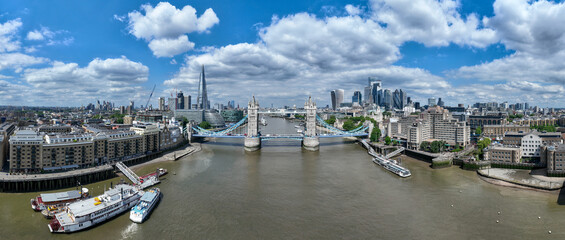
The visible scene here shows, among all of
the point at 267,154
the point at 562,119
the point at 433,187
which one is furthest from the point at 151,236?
the point at 562,119

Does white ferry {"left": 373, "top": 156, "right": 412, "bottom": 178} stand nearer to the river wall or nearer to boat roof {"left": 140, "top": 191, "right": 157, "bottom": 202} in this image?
boat roof {"left": 140, "top": 191, "right": 157, "bottom": 202}

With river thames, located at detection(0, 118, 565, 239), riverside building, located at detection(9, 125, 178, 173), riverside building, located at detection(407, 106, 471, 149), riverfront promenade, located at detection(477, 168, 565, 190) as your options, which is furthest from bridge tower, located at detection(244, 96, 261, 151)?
Result: riverfront promenade, located at detection(477, 168, 565, 190)

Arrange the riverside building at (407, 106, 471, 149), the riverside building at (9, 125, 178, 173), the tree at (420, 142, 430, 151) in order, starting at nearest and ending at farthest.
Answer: the riverside building at (9, 125, 178, 173) < the tree at (420, 142, 430, 151) < the riverside building at (407, 106, 471, 149)

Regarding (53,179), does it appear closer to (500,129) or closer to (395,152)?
(395,152)

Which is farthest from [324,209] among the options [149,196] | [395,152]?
[395,152]

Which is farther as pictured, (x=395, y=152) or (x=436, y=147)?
(x=395, y=152)

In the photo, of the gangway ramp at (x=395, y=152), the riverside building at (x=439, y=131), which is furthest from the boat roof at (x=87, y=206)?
the riverside building at (x=439, y=131)
